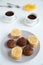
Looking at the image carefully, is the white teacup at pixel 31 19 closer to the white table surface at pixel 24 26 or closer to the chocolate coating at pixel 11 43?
the white table surface at pixel 24 26

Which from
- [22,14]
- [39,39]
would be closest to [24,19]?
[22,14]

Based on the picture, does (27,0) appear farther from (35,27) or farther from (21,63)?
(21,63)

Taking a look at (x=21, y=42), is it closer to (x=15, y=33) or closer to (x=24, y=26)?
(x=15, y=33)

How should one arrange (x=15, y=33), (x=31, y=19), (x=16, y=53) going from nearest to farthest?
(x=16, y=53) → (x=15, y=33) → (x=31, y=19)

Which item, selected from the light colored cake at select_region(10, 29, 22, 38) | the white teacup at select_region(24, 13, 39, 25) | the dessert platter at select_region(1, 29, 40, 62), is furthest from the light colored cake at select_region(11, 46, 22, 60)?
the white teacup at select_region(24, 13, 39, 25)

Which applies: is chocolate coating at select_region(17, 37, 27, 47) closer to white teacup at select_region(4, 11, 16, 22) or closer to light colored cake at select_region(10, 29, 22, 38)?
light colored cake at select_region(10, 29, 22, 38)

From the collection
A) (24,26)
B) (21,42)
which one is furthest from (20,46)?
(24,26)

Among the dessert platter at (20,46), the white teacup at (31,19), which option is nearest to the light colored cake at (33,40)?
the dessert platter at (20,46)

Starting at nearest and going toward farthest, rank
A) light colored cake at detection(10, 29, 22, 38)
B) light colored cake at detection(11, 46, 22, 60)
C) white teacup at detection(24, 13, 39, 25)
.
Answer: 1. light colored cake at detection(11, 46, 22, 60)
2. light colored cake at detection(10, 29, 22, 38)
3. white teacup at detection(24, 13, 39, 25)

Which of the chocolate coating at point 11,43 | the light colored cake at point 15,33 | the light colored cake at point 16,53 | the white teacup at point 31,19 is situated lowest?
the light colored cake at point 16,53
